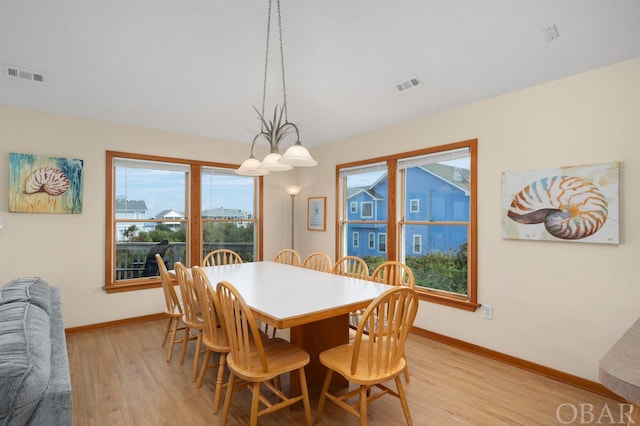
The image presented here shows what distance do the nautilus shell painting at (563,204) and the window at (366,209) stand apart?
69.2 inches

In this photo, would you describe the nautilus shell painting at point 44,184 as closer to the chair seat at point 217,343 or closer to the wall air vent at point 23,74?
the wall air vent at point 23,74

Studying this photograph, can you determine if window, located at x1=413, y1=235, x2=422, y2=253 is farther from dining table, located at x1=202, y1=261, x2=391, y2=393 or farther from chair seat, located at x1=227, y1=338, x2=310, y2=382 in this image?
chair seat, located at x1=227, y1=338, x2=310, y2=382

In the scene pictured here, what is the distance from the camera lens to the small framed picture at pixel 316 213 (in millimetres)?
5125

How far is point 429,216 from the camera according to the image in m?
3.86

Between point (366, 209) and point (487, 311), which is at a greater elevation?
point (366, 209)

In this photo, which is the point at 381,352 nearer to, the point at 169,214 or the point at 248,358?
the point at 248,358

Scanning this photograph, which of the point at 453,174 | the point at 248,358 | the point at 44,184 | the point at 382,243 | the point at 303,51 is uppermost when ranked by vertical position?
the point at 303,51

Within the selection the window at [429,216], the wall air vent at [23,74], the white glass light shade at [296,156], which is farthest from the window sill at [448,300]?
the wall air vent at [23,74]

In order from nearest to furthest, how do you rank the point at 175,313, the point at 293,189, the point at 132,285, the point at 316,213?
the point at 175,313
the point at 132,285
the point at 316,213
the point at 293,189

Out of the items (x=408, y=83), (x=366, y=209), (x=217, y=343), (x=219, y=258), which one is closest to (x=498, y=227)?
(x=408, y=83)

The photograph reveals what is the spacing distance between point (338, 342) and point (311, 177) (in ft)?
10.8

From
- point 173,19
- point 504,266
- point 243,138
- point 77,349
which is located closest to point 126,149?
point 243,138

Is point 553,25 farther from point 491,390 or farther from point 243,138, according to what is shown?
point 243,138

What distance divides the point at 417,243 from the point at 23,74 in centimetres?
430
